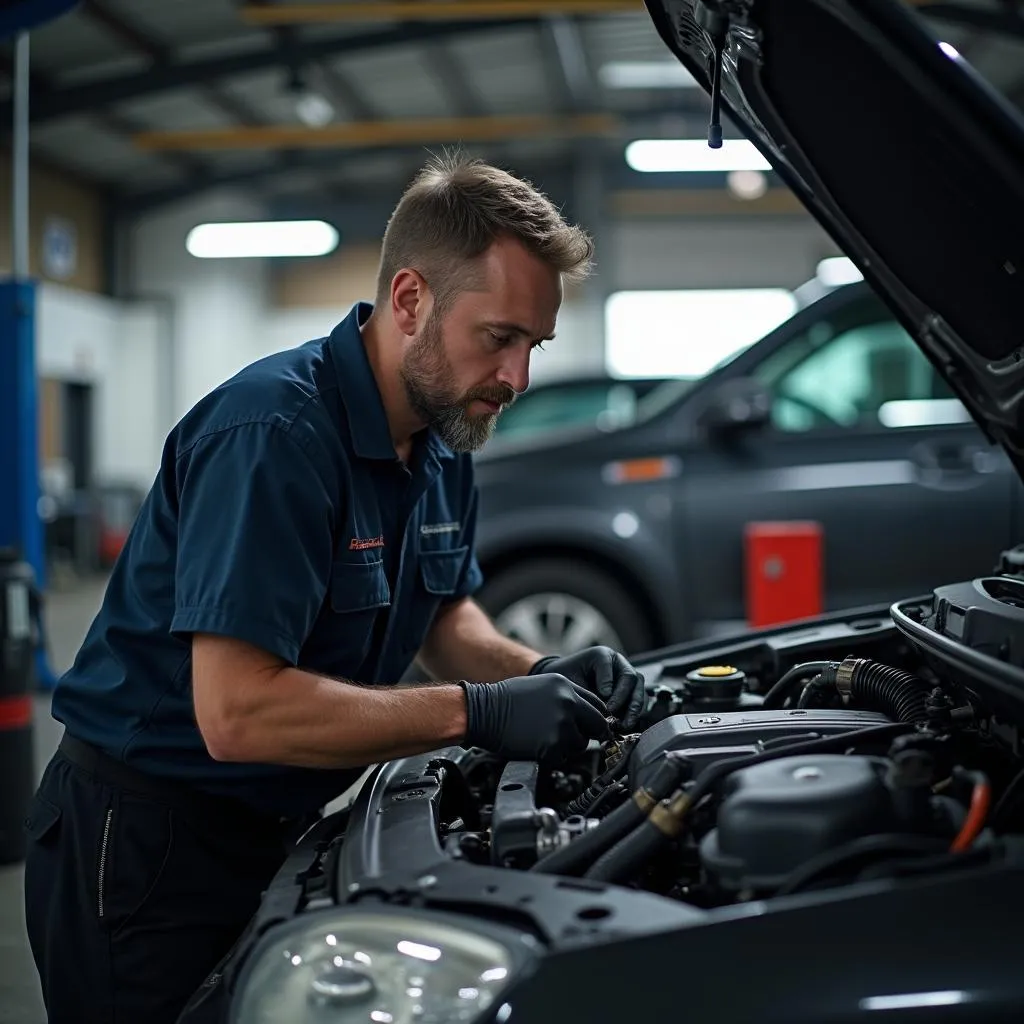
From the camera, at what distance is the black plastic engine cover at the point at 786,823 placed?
1.20m

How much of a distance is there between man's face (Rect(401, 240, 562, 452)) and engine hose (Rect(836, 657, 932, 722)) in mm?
661

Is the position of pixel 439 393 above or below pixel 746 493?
above

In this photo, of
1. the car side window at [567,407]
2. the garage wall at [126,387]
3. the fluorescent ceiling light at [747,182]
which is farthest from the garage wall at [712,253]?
the car side window at [567,407]

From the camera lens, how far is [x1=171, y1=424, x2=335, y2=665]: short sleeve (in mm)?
1535

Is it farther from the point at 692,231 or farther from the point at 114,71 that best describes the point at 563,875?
the point at 692,231

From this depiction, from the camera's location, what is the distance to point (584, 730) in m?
1.73

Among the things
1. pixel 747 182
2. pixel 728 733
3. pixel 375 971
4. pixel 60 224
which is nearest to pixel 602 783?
A: pixel 728 733

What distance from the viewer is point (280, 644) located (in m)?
1.55

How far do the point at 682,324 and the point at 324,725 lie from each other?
1345 cm

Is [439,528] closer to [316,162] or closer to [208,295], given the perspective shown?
[316,162]

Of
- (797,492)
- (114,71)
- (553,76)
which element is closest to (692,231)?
(553,76)

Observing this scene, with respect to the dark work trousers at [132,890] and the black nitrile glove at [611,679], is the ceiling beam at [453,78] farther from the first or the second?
the dark work trousers at [132,890]

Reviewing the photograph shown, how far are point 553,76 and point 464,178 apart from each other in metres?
10.5

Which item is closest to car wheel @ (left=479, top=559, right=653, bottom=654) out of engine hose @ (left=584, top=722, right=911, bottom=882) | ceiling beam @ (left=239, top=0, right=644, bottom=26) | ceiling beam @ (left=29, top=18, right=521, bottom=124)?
engine hose @ (left=584, top=722, right=911, bottom=882)
